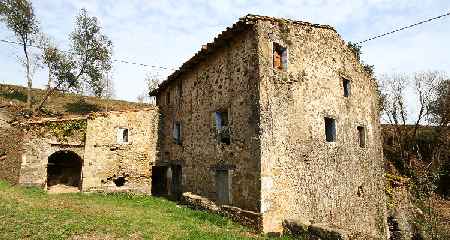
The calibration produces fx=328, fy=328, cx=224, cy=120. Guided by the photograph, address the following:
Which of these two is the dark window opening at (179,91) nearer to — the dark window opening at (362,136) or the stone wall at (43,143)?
the stone wall at (43,143)

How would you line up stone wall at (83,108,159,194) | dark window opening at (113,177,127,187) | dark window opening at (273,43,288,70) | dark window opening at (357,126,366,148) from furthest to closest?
dark window opening at (113,177,127,187) → stone wall at (83,108,159,194) → dark window opening at (357,126,366,148) → dark window opening at (273,43,288,70)

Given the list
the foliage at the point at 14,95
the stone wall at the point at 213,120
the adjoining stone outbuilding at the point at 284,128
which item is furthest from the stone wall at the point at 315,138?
the foliage at the point at 14,95

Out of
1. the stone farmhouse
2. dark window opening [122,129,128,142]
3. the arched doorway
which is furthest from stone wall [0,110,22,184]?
dark window opening [122,129,128,142]

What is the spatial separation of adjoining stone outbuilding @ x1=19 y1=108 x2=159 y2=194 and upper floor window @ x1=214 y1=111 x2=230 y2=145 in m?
7.16

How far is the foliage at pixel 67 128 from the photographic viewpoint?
18188 mm

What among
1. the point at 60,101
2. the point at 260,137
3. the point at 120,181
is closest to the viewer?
the point at 260,137

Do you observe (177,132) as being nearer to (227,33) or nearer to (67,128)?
(67,128)

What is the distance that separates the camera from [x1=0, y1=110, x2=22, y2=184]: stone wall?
680 inches

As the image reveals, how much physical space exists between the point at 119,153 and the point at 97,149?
3.92 ft

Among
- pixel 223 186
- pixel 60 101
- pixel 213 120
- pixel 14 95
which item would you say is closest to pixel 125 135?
pixel 213 120

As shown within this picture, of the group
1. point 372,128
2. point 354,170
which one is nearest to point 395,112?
→ point 372,128

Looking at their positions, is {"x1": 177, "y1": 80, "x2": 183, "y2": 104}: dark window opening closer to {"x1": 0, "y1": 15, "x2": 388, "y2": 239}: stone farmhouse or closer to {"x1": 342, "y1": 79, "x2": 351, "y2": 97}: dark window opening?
{"x1": 0, "y1": 15, "x2": 388, "y2": 239}: stone farmhouse

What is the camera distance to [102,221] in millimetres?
10406

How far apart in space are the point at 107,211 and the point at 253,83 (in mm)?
7319
